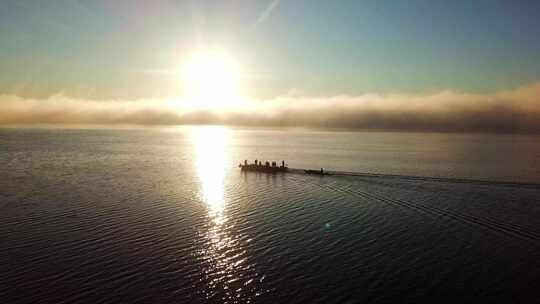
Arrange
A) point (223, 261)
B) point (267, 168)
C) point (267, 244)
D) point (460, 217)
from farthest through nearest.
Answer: point (267, 168)
point (460, 217)
point (267, 244)
point (223, 261)

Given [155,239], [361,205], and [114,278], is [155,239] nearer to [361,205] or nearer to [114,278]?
[114,278]

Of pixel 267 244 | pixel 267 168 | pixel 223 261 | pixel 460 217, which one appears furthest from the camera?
pixel 267 168

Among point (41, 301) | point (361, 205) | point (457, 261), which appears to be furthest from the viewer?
point (361, 205)

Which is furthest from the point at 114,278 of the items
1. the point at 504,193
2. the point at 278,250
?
the point at 504,193

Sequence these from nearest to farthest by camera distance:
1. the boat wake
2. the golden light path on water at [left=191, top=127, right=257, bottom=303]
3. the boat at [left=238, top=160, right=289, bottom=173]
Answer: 1. the golden light path on water at [left=191, top=127, right=257, bottom=303]
2. the boat wake
3. the boat at [left=238, top=160, right=289, bottom=173]

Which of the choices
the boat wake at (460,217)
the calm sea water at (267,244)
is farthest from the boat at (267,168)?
the boat wake at (460,217)

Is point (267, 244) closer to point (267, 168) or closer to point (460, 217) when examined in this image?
point (460, 217)

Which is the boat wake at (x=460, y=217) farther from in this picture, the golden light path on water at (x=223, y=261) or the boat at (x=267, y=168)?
the boat at (x=267, y=168)

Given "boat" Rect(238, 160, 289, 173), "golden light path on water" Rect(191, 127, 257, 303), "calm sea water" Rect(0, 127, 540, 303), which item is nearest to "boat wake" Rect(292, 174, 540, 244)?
"calm sea water" Rect(0, 127, 540, 303)

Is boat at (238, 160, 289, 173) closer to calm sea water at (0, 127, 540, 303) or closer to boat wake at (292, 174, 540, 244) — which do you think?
calm sea water at (0, 127, 540, 303)

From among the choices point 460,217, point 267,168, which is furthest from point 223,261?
point 267,168

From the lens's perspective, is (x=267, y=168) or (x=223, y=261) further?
(x=267, y=168)
